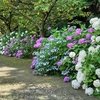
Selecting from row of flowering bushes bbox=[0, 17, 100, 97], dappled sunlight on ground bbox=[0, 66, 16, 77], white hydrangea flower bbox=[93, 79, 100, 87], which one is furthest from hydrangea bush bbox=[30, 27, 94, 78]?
white hydrangea flower bbox=[93, 79, 100, 87]

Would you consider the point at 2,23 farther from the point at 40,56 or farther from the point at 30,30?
the point at 40,56

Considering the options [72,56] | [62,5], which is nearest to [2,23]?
[62,5]

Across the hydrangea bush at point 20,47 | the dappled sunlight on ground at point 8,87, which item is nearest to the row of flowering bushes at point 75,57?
the dappled sunlight on ground at point 8,87

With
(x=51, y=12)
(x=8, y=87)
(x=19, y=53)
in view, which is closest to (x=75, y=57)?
(x=8, y=87)

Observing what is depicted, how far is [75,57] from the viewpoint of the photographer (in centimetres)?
503

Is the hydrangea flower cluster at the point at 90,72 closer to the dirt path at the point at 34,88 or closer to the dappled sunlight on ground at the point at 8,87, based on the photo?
the dirt path at the point at 34,88

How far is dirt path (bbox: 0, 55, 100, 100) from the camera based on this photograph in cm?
397

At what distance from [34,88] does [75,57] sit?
113 centimetres

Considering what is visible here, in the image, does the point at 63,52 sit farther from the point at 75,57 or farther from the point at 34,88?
the point at 34,88

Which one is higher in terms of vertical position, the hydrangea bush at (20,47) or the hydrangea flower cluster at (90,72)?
the hydrangea bush at (20,47)

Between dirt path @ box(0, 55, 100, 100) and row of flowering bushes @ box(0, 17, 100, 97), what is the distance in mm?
172

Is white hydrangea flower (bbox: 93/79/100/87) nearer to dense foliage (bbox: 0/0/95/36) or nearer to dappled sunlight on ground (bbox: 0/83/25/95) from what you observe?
dappled sunlight on ground (bbox: 0/83/25/95)

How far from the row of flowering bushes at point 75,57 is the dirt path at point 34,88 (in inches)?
6.8

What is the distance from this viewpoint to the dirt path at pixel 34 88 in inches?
156
